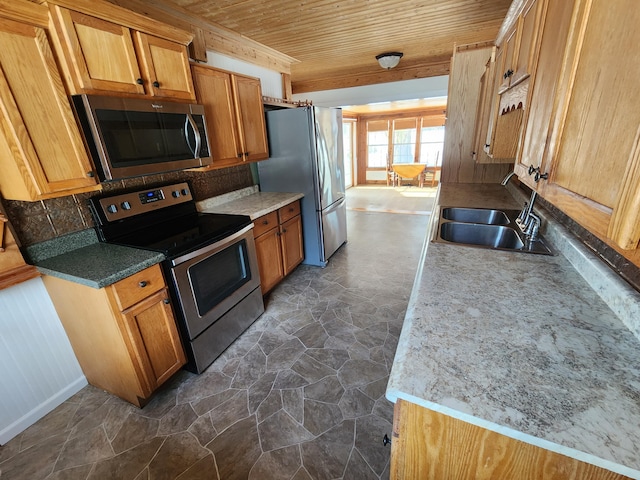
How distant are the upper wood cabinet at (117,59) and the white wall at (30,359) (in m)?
1.22

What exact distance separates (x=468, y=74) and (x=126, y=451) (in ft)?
12.9

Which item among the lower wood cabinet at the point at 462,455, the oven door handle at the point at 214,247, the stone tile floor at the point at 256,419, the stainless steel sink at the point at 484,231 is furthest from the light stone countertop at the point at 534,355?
the oven door handle at the point at 214,247

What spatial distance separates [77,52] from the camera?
141cm

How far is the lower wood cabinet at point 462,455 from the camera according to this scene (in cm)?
62

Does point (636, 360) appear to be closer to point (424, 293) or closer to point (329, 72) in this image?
point (424, 293)

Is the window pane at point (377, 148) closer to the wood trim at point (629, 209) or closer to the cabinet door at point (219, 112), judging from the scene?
the cabinet door at point (219, 112)

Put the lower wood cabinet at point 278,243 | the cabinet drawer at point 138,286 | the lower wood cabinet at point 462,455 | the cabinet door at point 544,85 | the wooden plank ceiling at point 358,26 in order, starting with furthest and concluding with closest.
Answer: the lower wood cabinet at point 278,243 → the wooden plank ceiling at point 358,26 → the cabinet drawer at point 138,286 → the cabinet door at point 544,85 → the lower wood cabinet at point 462,455

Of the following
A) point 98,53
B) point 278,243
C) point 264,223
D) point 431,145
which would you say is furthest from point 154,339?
point 431,145

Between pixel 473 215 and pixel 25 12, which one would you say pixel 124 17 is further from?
pixel 473 215

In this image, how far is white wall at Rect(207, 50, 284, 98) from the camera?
2.86 meters

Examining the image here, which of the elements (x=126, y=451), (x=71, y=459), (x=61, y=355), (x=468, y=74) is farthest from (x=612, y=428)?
(x=468, y=74)

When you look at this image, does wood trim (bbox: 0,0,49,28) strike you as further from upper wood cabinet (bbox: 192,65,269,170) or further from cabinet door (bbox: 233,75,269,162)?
cabinet door (bbox: 233,75,269,162)

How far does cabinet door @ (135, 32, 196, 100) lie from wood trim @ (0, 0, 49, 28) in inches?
16.8

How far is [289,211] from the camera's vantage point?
309 cm
